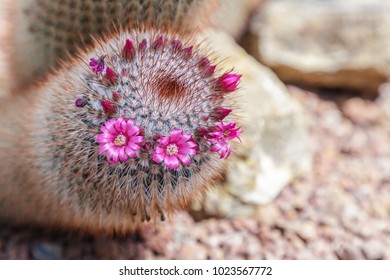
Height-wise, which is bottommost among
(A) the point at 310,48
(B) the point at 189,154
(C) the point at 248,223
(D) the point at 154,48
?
(C) the point at 248,223

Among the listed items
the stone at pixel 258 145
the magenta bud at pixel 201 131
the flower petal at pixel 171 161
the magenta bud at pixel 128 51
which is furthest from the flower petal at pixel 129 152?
the stone at pixel 258 145

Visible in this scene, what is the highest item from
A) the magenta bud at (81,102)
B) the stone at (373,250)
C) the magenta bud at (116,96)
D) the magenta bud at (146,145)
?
the magenta bud at (116,96)

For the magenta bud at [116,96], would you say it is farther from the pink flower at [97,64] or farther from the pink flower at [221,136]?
the pink flower at [221,136]

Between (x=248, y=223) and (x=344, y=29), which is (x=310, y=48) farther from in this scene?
(x=248, y=223)

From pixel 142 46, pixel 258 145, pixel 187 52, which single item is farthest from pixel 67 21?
pixel 258 145

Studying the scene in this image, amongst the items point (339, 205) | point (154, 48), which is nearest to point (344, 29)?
point (339, 205)

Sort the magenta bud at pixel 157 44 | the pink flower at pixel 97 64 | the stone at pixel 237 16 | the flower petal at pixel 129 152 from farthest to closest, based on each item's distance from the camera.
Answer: the stone at pixel 237 16
the magenta bud at pixel 157 44
the pink flower at pixel 97 64
the flower petal at pixel 129 152

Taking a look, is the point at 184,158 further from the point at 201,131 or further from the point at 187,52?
the point at 187,52

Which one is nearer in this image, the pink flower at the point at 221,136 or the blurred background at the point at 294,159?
the pink flower at the point at 221,136

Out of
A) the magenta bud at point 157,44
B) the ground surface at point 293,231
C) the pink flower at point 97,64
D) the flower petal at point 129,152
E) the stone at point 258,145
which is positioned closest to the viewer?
the flower petal at point 129,152
